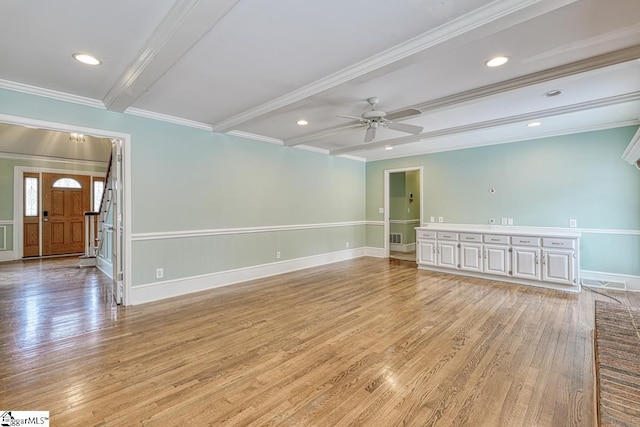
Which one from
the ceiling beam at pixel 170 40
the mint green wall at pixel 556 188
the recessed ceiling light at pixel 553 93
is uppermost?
the recessed ceiling light at pixel 553 93

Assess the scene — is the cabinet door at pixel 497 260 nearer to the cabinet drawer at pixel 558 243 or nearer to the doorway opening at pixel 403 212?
the cabinet drawer at pixel 558 243

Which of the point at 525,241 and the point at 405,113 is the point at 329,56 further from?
the point at 525,241

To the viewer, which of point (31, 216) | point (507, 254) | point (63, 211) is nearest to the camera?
point (507, 254)

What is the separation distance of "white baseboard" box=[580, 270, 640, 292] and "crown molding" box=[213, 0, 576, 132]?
461cm

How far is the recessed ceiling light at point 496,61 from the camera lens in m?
2.52

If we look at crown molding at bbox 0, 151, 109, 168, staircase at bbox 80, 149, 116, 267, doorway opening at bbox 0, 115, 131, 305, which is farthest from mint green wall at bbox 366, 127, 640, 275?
crown molding at bbox 0, 151, 109, 168

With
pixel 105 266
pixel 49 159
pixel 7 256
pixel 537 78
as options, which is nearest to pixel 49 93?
pixel 105 266

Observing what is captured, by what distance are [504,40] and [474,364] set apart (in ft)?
8.36

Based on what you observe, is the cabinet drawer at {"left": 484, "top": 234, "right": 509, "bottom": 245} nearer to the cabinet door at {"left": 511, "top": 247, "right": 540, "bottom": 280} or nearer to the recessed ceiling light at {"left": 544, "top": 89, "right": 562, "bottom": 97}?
the cabinet door at {"left": 511, "top": 247, "right": 540, "bottom": 280}

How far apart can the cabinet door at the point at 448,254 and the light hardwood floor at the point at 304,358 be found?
1132 mm

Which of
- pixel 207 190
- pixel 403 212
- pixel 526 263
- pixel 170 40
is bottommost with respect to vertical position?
pixel 526 263

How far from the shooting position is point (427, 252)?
5785 millimetres

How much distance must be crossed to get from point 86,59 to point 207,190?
2241 mm

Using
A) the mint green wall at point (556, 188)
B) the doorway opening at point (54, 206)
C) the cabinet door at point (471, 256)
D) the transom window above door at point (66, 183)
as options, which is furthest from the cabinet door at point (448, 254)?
the transom window above door at point (66, 183)
